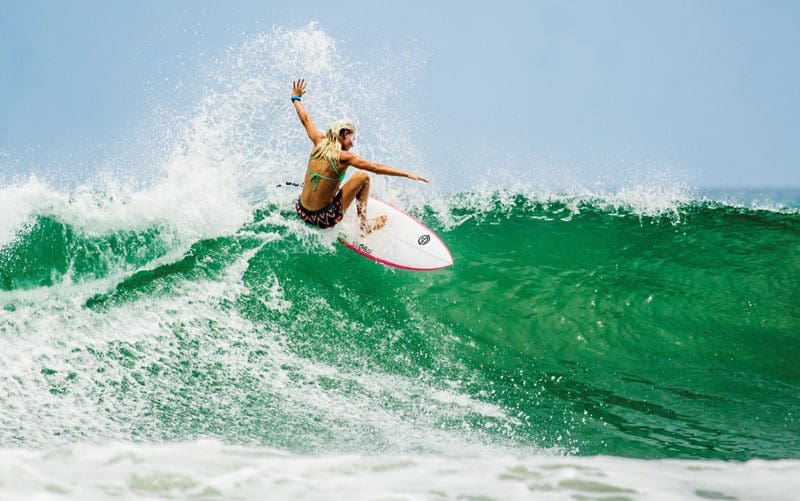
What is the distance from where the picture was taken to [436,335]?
6152 millimetres

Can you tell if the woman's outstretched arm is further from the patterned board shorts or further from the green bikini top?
the patterned board shorts

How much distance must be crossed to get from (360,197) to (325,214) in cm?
39

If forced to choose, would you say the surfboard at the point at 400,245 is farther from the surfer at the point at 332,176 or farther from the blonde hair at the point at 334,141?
the blonde hair at the point at 334,141

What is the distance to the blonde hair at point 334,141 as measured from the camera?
5941 mm

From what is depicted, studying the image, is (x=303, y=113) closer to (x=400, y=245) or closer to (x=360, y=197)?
(x=360, y=197)

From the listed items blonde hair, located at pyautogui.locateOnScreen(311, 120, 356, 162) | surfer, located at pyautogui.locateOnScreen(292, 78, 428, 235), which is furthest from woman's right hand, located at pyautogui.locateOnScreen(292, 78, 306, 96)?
blonde hair, located at pyautogui.locateOnScreen(311, 120, 356, 162)

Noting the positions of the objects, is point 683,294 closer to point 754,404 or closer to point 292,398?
point 754,404

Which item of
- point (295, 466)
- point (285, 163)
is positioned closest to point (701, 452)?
point (295, 466)

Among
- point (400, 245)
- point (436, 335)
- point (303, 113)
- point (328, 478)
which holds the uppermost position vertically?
point (303, 113)

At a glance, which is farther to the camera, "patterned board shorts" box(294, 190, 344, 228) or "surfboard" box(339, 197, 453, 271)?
"surfboard" box(339, 197, 453, 271)

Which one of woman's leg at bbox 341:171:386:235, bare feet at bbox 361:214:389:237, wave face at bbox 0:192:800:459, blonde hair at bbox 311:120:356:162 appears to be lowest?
wave face at bbox 0:192:800:459

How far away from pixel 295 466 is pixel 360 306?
130 inches

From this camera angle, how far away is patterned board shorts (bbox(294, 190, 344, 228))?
6.49 meters

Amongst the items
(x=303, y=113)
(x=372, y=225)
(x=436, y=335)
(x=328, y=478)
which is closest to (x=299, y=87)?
(x=303, y=113)
